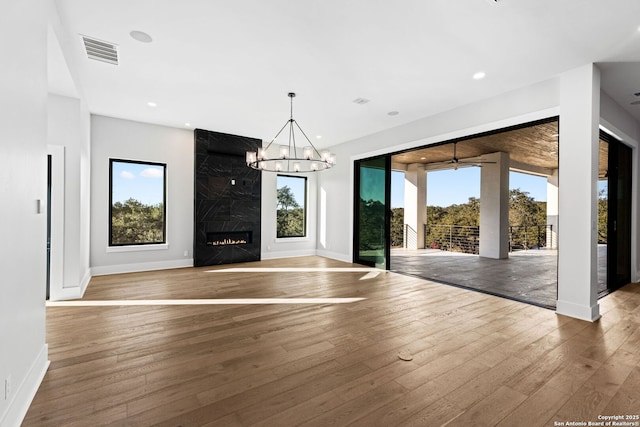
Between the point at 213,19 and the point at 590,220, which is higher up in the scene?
the point at 213,19

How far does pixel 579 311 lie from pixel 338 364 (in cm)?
307

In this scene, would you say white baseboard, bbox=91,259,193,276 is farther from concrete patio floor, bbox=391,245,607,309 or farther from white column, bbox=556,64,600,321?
white column, bbox=556,64,600,321

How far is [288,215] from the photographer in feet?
27.9

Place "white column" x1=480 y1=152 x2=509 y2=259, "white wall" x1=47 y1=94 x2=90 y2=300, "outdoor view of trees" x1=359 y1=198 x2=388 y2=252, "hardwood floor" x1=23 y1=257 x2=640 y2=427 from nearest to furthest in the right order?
1. "hardwood floor" x1=23 y1=257 x2=640 y2=427
2. "white wall" x1=47 y1=94 x2=90 y2=300
3. "outdoor view of trees" x1=359 y1=198 x2=388 y2=252
4. "white column" x1=480 y1=152 x2=509 y2=259

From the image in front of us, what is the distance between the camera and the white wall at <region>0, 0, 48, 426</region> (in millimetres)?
1666

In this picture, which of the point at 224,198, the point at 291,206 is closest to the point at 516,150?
the point at 291,206

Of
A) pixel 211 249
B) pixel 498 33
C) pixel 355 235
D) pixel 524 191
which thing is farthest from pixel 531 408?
pixel 524 191

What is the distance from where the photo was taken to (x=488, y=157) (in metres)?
8.85

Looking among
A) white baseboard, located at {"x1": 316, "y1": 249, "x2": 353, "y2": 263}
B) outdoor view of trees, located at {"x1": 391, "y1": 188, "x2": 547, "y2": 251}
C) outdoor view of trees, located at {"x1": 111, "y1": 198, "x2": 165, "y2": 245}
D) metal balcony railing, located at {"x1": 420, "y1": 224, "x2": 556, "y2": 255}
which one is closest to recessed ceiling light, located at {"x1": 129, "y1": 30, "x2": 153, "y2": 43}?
outdoor view of trees, located at {"x1": 111, "y1": 198, "x2": 165, "y2": 245}

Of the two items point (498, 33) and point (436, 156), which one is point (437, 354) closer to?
point (498, 33)

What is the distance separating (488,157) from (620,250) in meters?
4.34

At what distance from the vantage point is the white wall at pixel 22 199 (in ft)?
5.47

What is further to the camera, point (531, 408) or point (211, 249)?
point (211, 249)

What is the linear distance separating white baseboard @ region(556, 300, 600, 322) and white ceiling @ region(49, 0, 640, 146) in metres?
2.81
